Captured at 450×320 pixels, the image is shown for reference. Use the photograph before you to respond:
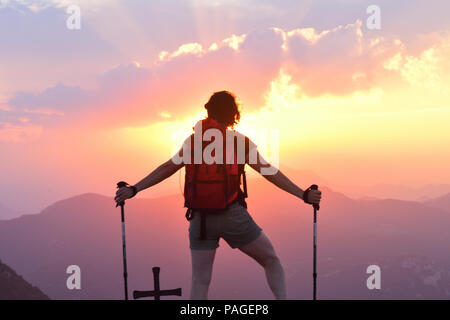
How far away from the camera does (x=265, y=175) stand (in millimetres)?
5078

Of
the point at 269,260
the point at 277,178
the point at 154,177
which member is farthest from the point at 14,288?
the point at 277,178

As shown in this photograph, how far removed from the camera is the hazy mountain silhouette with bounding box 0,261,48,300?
2419 inches

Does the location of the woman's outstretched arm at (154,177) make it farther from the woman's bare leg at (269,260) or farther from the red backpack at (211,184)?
the woman's bare leg at (269,260)

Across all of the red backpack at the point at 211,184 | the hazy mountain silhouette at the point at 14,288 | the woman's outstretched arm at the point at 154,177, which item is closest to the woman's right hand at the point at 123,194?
the woman's outstretched arm at the point at 154,177

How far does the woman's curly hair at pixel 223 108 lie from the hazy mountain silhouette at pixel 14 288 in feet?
214

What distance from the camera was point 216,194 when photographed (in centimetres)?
472

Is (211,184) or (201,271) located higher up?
(211,184)

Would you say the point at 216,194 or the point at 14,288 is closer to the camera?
the point at 216,194

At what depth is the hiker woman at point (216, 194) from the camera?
15.6ft

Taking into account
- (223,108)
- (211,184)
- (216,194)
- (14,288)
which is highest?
(223,108)

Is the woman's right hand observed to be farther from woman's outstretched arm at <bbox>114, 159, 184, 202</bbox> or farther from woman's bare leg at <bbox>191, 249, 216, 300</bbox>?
woman's bare leg at <bbox>191, 249, 216, 300</bbox>

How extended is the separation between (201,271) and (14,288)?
72176mm

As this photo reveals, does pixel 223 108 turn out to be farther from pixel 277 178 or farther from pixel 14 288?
pixel 14 288
